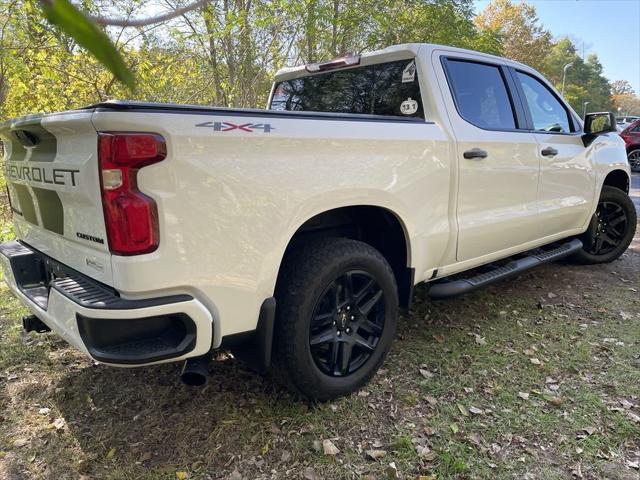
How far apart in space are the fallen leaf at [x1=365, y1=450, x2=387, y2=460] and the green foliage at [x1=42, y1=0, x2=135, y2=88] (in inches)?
89.6

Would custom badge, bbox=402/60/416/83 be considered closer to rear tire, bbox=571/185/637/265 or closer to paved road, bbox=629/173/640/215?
rear tire, bbox=571/185/637/265

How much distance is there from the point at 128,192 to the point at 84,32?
149 cm

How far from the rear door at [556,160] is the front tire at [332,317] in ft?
6.32

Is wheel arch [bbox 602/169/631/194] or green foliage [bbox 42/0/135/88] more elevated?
green foliage [bbox 42/0/135/88]

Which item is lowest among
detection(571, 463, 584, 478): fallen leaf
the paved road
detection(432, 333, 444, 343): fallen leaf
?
the paved road

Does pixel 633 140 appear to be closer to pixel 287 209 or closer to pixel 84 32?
pixel 287 209

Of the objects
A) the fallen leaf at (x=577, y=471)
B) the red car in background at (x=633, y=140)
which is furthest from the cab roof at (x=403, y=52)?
the red car in background at (x=633, y=140)

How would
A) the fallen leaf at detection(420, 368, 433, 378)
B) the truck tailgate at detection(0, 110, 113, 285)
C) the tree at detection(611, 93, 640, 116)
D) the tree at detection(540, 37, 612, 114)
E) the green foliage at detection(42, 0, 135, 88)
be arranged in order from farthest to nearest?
the tree at detection(611, 93, 640, 116) → the tree at detection(540, 37, 612, 114) → the fallen leaf at detection(420, 368, 433, 378) → the truck tailgate at detection(0, 110, 113, 285) → the green foliage at detection(42, 0, 135, 88)

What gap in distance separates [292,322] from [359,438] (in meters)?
0.70

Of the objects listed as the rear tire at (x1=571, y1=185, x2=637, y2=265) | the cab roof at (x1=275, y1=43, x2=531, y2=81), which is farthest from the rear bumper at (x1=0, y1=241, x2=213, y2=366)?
the rear tire at (x1=571, y1=185, x2=637, y2=265)

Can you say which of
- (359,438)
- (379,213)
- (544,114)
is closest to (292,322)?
(359,438)

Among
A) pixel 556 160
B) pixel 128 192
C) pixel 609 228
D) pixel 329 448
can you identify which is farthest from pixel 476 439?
pixel 609 228

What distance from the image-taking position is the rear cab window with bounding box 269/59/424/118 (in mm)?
3182

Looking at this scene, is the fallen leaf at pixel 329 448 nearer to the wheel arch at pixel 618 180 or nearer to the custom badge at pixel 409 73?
the custom badge at pixel 409 73
